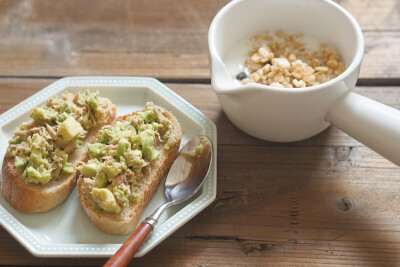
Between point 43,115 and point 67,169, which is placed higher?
point 43,115

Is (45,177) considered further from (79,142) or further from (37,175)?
(79,142)

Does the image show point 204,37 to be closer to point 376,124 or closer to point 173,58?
point 173,58

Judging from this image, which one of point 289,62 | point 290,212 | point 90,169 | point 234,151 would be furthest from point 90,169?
point 289,62

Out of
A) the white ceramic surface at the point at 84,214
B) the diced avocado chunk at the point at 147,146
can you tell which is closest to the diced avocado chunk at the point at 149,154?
the diced avocado chunk at the point at 147,146

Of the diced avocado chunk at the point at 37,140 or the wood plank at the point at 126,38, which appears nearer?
the diced avocado chunk at the point at 37,140

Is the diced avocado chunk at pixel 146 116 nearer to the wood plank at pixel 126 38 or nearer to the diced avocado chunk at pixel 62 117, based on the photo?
the diced avocado chunk at pixel 62 117

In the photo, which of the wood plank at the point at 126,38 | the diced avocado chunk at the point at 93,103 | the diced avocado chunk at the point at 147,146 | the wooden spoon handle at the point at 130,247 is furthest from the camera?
the wood plank at the point at 126,38

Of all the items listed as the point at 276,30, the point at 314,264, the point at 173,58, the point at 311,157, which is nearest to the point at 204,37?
the point at 173,58
